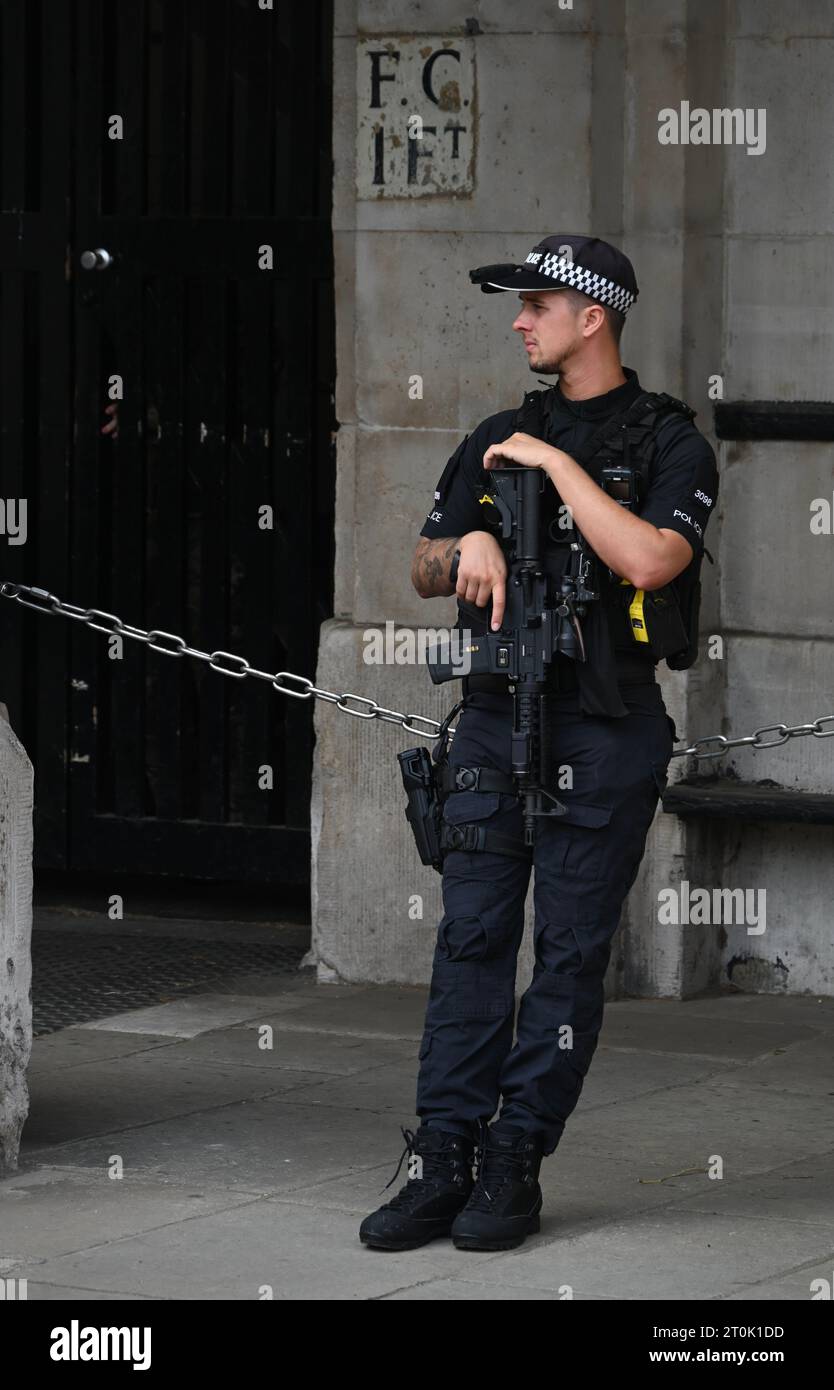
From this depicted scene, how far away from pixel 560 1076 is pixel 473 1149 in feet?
0.84

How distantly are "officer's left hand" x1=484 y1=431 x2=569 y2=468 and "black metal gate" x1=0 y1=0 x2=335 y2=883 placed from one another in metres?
3.44

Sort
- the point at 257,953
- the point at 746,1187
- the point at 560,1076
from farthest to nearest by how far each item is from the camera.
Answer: the point at 257,953 < the point at 746,1187 < the point at 560,1076

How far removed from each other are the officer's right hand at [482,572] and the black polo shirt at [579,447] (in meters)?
0.14

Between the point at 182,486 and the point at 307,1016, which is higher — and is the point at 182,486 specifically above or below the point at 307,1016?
above

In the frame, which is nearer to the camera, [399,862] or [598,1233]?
[598,1233]

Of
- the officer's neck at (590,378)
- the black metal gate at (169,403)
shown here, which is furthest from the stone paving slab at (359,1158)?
the officer's neck at (590,378)

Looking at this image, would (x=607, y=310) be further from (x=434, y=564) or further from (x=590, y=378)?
(x=434, y=564)

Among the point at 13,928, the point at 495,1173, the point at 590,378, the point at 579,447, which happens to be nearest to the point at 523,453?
the point at 579,447

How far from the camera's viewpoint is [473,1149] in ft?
17.5

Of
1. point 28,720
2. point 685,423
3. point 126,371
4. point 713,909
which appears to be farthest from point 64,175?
point 685,423

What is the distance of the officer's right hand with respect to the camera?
523cm

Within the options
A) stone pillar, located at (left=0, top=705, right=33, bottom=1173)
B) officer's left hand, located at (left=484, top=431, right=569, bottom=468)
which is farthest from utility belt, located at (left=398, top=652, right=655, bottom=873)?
stone pillar, located at (left=0, top=705, right=33, bottom=1173)

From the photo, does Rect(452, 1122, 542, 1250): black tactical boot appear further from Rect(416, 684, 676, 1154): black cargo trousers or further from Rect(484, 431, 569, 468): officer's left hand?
Rect(484, 431, 569, 468): officer's left hand

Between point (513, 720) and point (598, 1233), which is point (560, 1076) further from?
point (513, 720)
